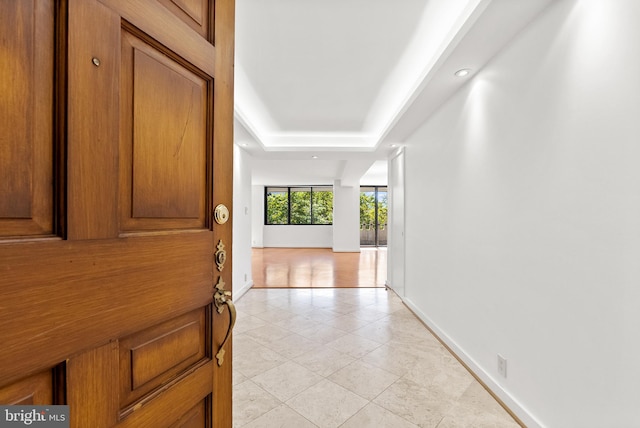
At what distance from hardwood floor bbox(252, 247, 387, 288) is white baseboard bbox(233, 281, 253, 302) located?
0.24 metres

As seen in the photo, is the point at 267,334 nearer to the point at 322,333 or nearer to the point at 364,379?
the point at 322,333

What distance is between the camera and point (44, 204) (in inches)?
18.8

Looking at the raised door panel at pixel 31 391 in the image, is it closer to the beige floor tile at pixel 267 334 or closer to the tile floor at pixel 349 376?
the tile floor at pixel 349 376

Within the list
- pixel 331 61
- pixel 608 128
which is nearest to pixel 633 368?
pixel 608 128

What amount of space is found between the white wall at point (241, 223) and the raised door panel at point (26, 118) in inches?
134

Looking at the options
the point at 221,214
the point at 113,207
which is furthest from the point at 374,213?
the point at 113,207

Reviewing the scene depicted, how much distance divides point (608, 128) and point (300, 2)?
70.3 inches

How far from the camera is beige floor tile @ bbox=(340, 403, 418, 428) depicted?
167 cm

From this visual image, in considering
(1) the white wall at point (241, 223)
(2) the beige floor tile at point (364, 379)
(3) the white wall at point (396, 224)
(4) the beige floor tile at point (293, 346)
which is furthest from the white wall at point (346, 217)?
(2) the beige floor tile at point (364, 379)

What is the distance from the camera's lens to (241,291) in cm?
426

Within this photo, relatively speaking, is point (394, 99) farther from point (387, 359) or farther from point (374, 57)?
point (387, 359)

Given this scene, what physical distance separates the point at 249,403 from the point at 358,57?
2.78m

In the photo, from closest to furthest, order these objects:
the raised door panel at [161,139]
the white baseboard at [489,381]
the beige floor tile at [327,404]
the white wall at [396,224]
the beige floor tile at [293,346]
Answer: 1. the raised door panel at [161,139]
2. the white baseboard at [489,381]
3. the beige floor tile at [327,404]
4. the beige floor tile at [293,346]
5. the white wall at [396,224]

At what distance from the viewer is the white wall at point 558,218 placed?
114 centimetres
